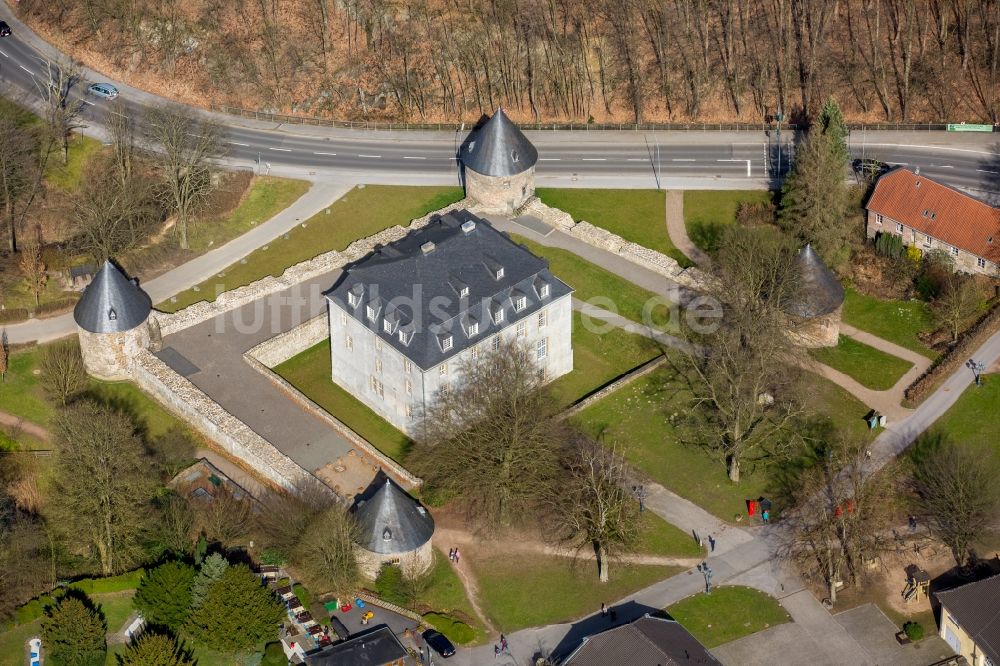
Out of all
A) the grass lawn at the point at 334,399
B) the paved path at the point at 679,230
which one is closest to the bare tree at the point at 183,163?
the grass lawn at the point at 334,399

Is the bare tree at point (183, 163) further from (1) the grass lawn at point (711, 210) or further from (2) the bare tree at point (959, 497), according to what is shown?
(2) the bare tree at point (959, 497)

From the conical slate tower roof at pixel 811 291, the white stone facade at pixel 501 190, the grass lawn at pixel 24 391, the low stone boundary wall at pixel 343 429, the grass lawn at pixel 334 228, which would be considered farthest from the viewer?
the white stone facade at pixel 501 190

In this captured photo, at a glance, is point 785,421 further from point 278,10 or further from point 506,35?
point 278,10

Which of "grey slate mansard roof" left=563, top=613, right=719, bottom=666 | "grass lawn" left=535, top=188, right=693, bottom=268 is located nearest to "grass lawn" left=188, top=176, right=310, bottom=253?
"grass lawn" left=535, top=188, right=693, bottom=268

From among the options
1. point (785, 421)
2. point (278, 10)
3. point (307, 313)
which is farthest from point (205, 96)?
point (785, 421)


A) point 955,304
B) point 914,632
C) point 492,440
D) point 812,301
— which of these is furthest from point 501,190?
point 914,632

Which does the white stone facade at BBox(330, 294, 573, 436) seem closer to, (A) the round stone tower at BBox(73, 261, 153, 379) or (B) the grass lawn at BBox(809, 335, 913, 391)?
(A) the round stone tower at BBox(73, 261, 153, 379)
